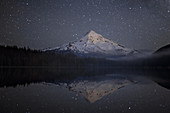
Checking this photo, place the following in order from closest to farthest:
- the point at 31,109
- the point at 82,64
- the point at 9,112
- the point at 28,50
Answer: the point at 9,112 → the point at 31,109 → the point at 28,50 → the point at 82,64

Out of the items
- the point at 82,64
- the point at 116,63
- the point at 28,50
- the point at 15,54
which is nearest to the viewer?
the point at 15,54

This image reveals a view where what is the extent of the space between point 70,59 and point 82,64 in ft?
48.5

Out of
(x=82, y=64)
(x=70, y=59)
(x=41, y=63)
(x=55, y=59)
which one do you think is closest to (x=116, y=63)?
(x=82, y=64)

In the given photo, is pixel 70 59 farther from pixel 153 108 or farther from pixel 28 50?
pixel 153 108

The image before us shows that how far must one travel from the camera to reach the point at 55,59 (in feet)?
367

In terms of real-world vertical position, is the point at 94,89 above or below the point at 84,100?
below

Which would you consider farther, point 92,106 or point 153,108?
point 92,106

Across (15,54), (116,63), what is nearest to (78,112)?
(15,54)

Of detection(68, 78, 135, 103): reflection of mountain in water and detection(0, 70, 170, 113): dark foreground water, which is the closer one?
detection(0, 70, 170, 113): dark foreground water

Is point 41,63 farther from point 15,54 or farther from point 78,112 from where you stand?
point 78,112

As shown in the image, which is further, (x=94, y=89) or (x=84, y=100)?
(x=94, y=89)

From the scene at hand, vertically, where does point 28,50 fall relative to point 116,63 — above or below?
above

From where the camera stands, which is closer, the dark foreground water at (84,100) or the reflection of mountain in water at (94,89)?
the dark foreground water at (84,100)

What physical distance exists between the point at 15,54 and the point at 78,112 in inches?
3244
